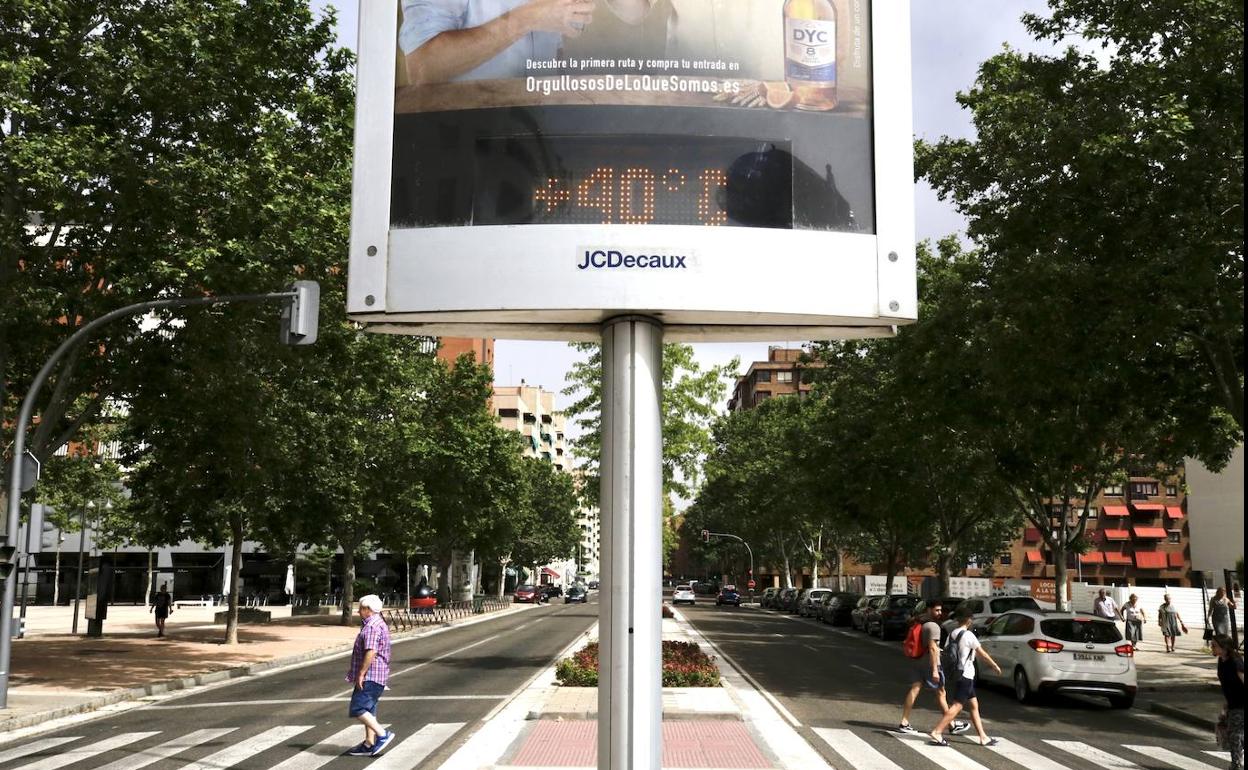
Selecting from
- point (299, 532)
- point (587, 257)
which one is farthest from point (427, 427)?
point (587, 257)

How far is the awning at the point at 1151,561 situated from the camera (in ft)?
280

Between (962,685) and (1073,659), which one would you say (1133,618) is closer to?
(1073,659)

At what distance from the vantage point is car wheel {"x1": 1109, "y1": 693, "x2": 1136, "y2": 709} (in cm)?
1847

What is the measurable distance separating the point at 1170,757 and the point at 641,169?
11522mm

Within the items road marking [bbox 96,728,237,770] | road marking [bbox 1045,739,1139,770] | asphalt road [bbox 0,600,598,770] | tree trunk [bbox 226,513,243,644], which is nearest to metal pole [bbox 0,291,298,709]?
asphalt road [bbox 0,600,598,770]

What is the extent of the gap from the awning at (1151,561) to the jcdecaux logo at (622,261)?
90709 mm

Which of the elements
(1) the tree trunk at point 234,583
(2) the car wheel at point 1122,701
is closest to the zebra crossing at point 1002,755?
(2) the car wheel at point 1122,701

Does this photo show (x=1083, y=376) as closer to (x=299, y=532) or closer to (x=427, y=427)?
(x=299, y=532)

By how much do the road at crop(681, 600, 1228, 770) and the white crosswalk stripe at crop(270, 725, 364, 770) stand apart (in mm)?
5695

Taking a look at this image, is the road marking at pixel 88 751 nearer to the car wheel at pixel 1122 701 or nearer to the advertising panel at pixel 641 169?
→ the advertising panel at pixel 641 169

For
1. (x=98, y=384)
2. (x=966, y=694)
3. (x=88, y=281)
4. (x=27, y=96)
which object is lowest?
(x=966, y=694)

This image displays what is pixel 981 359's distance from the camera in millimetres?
21188

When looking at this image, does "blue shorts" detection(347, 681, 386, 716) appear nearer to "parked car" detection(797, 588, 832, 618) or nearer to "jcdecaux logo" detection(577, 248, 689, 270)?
"jcdecaux logo" detection(577, 248, 689, 270)

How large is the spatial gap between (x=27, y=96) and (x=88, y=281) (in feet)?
11.0
